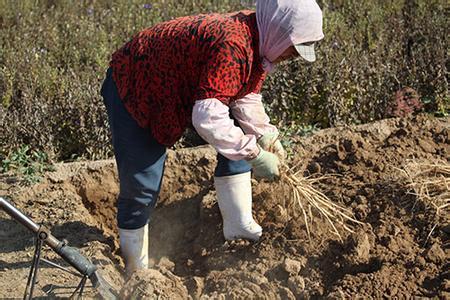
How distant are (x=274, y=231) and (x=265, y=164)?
53 centimetres

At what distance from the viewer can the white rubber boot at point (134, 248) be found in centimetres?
353

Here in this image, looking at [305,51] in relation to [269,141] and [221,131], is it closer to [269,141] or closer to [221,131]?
[221,131]

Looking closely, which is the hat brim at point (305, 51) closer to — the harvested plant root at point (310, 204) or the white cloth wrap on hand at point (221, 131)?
the white cloth wrap on hand at point (221, 131)

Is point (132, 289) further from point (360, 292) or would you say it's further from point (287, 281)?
point (360, 292)

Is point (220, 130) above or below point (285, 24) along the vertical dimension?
below

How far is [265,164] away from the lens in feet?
11.0

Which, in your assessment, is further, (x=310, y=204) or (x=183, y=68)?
(x=310, y=204)

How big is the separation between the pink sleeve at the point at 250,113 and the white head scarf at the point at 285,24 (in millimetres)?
511

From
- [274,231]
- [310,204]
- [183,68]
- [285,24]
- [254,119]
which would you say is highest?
[285,24]

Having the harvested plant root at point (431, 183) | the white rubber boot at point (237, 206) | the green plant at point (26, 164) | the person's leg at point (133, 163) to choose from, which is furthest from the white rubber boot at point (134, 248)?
the harvested plant root at point (431, 183)

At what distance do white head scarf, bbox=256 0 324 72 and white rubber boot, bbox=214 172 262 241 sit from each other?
2.63 ft

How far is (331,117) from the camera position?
16.1ft

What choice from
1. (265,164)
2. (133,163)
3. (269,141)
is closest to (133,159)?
(133,163)

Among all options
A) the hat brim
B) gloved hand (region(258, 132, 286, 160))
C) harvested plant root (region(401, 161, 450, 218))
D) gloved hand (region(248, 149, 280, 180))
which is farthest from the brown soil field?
the hat brim
